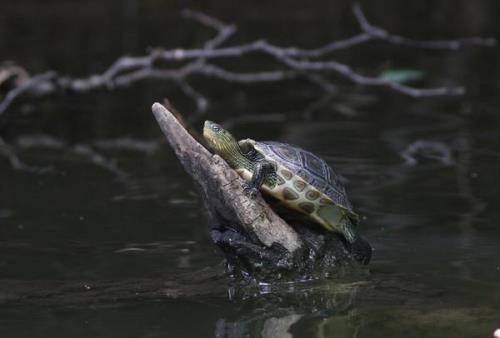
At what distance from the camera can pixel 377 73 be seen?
405 inches

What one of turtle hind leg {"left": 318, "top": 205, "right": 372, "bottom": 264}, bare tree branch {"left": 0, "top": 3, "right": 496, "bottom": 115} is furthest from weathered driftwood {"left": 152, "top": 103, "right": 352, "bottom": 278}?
bare tree branch {"left": 0, "top": 3, "right": 496, "bottom": 115}

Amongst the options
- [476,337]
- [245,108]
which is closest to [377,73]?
[245,108]

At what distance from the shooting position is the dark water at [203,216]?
12.1ft

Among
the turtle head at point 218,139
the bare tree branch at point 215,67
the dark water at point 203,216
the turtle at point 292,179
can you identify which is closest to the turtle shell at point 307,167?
the turtle at point 292,179

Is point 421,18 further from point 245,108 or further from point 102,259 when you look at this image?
point 102,259

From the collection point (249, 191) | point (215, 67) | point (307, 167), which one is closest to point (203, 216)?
point (307, 167)

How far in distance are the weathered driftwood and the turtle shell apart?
7.9 inches

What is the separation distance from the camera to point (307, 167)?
13.8ft

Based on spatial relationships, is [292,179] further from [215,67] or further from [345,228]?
[215,67]

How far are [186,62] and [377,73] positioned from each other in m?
2.88

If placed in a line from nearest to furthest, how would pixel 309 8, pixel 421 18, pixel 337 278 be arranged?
1. pixel 337 278
2. pixel 421 18
3. pixel 309 8

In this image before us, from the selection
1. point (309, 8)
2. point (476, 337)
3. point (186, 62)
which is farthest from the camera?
point (309, 8)

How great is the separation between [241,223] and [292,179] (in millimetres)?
294

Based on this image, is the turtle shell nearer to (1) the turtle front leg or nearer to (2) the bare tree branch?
(1) the turtle front leg
